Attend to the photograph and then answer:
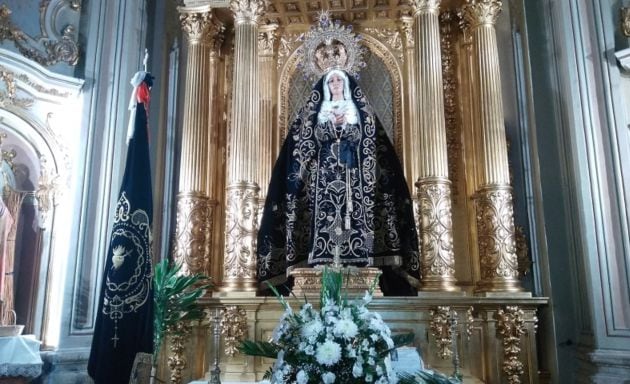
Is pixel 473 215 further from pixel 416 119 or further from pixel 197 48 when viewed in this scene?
pixel 197 48

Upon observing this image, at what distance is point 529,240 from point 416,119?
73.6 inches

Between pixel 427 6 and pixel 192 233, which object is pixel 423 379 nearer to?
pixel 192 233

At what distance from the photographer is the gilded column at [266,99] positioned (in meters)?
6.81

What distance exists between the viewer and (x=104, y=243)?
557cm

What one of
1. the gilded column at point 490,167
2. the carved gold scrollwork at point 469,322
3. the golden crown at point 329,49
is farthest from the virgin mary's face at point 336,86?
the carved gold scrollwork at point 469,322

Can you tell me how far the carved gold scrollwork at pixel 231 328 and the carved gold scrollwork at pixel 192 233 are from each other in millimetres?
772

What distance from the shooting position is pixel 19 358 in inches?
189

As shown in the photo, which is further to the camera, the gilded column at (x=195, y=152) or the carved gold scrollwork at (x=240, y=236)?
the gilded column at (x=195, y=152)

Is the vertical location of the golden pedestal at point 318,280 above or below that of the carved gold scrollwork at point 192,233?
below

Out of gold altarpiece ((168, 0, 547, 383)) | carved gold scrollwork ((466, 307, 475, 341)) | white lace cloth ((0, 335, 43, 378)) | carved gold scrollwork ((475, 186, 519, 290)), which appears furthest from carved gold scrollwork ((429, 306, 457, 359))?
white lace cloth ((0, 335, 43, 378))

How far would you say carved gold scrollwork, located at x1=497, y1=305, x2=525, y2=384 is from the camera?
5.20m

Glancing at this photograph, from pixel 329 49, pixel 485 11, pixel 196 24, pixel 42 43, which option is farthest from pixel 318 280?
pixel 42 43

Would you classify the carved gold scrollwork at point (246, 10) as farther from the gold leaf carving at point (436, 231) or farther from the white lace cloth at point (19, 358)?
the white lace cloth at point (19, 358)

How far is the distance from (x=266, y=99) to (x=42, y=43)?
2.59 m
